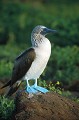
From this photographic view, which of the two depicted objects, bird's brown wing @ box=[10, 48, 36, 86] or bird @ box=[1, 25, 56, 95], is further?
bird's brown wing @ box=[10, 48, 36, 86]

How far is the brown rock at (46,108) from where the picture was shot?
34.9 ft

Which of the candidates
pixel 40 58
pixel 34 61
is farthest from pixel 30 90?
pixel 40 58

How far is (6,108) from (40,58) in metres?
1.20

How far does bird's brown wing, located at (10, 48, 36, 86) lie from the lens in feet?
36.1

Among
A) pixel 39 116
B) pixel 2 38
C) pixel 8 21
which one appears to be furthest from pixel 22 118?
pixel 8 21

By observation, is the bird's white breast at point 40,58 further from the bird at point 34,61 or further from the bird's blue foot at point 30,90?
the bird's blue foot at point 30,90

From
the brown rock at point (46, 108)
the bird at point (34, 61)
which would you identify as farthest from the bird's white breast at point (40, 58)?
the brown rock at point (46, 108)

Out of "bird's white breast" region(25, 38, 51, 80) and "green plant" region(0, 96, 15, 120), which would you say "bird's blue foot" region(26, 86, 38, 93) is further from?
"green plant" region(0, 96, 15, 120)

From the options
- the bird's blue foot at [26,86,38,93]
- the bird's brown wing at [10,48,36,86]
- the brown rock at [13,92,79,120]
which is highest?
the bird's brown wing at [10,48,36,86]

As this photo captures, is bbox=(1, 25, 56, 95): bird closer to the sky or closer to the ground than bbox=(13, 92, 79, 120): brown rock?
closer to the sky

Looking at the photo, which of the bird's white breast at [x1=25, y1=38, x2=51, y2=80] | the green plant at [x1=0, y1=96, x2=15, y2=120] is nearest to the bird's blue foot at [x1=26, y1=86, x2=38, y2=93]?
the bird's white breast at [x1=25, y1=38, x2=51, y2=80]

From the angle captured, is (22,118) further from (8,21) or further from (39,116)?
(8,21)

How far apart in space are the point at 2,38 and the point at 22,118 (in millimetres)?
16299

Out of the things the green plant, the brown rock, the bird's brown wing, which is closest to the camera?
the brown rock
